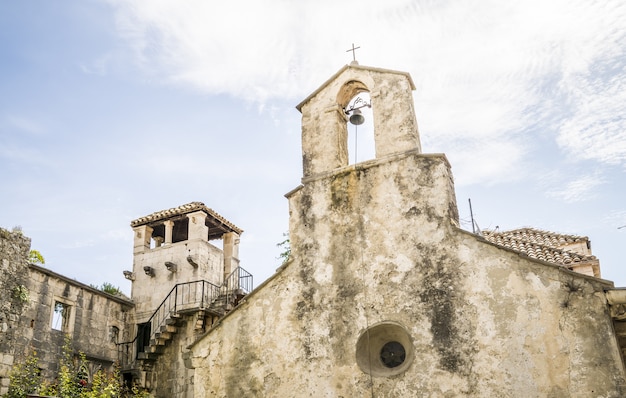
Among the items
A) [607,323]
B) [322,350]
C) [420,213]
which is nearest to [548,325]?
[607,323]

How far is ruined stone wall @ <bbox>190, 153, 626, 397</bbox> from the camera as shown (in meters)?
8.27

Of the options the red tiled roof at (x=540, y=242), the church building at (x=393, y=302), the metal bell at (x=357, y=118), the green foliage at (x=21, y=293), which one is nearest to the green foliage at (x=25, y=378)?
the green foliage at (x=21, y=293)

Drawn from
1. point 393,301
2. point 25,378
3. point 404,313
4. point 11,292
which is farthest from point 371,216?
point 25,378

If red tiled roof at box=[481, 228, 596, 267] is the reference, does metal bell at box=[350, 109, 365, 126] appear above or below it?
above

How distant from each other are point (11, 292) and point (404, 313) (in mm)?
11701

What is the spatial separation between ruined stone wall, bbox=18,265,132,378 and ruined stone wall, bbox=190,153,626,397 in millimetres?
8829

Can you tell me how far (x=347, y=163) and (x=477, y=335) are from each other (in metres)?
4.30

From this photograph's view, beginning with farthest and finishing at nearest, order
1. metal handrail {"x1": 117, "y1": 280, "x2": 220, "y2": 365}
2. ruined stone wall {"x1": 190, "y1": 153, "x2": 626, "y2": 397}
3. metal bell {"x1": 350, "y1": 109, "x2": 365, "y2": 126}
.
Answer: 1. metal handrail {"x1": 117, "y1": 280, "x2": 220, "y2": 365}
2. metal bell {"x1": 350, "y1": 109, "x2": 365, "y2": 126}
3. ruined stone wall {"x1": 190, "y1": 153, "x2": 626, "y2": 397}

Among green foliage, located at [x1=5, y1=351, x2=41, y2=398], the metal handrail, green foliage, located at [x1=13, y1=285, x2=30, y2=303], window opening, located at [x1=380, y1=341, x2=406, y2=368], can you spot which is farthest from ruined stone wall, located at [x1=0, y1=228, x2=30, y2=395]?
window opening, located at [x1=380, y1=341, x2=406, y2=368]

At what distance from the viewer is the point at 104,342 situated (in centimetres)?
2028

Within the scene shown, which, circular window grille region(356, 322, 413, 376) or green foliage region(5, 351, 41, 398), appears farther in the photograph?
green foliage region(5, 351, 41, 398)

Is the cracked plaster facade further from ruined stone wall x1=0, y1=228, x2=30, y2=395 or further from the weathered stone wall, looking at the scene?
the weathered stone wall

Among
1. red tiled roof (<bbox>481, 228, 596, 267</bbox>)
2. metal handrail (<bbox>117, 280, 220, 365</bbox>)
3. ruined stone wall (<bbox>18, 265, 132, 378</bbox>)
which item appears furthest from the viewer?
metal handrail (<bbox>117, 280, 220, 365</bbox>)

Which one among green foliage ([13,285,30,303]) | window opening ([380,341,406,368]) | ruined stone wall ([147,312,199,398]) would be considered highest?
green foliage ([13,285,30,303])
